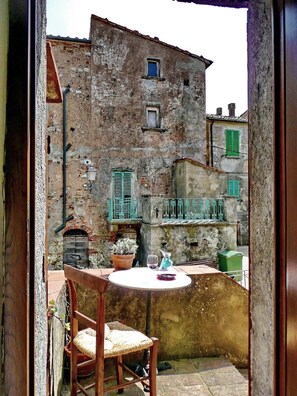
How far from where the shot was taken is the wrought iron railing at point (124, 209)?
11.2 metres

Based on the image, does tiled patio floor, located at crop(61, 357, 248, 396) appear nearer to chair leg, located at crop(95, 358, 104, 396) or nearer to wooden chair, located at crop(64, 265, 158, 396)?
wooden chair, located at crop(64, 265, 158, 396)

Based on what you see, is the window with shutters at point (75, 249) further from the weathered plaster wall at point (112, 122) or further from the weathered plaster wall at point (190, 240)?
the weathered plaster wall at point (190, 240)

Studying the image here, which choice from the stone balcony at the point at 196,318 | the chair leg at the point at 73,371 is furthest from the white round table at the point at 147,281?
the chair leg at the point at 73,371

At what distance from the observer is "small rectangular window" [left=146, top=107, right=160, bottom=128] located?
12234 mm

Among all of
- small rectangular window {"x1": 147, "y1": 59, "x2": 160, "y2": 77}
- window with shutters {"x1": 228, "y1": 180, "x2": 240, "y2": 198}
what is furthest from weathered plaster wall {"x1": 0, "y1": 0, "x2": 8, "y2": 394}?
window with shutters {"x1": 228, "y1": 180, "x2": 240, "y2": 198}

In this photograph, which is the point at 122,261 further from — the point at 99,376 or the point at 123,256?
the point at 99,376

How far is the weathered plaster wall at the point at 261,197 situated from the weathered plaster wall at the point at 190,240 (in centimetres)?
783

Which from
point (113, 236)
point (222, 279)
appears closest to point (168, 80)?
point (113, 236)

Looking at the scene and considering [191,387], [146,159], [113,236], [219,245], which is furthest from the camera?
[146,159]

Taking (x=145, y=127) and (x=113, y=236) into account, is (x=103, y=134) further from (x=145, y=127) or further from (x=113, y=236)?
(x=113, y=236)

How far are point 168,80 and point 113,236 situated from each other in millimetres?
6684

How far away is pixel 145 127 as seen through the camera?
1202cm

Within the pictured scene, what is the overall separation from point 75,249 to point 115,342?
914 cm

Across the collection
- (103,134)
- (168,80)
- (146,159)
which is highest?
(168,80)
